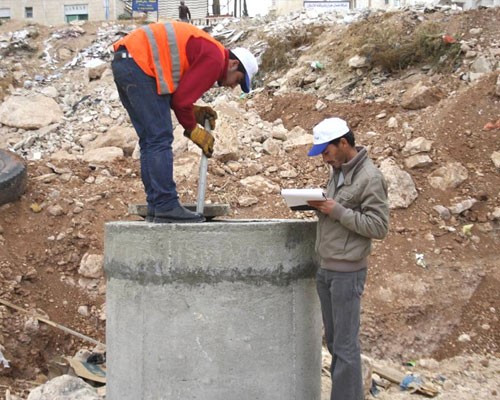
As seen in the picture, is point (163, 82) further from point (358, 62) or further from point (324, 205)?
point (358, 62)

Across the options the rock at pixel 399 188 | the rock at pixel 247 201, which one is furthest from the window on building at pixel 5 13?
the rock at pixel 399 188

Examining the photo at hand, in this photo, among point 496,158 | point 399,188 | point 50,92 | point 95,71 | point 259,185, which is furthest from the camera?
point 95,71

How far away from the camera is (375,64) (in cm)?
1339

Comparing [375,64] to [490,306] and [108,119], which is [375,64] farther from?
[490,306]

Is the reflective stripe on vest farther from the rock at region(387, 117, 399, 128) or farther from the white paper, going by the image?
the rock at region(387, 117, 399, 128)

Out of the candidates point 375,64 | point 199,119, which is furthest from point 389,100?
point 199,119

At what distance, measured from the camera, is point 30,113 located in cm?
1360

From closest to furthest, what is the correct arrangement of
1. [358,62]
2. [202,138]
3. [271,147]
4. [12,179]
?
[202,138]
[12,179]
[271,147]
[358,62]

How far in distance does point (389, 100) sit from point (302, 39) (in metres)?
4.93

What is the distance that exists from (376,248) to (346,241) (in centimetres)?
441

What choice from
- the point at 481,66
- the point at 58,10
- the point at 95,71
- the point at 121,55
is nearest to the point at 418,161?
the point at 481,66

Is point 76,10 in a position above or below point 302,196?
above

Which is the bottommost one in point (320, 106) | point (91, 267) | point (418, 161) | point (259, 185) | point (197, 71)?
point (91, 267)

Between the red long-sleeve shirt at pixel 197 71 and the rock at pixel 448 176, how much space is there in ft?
18.7
